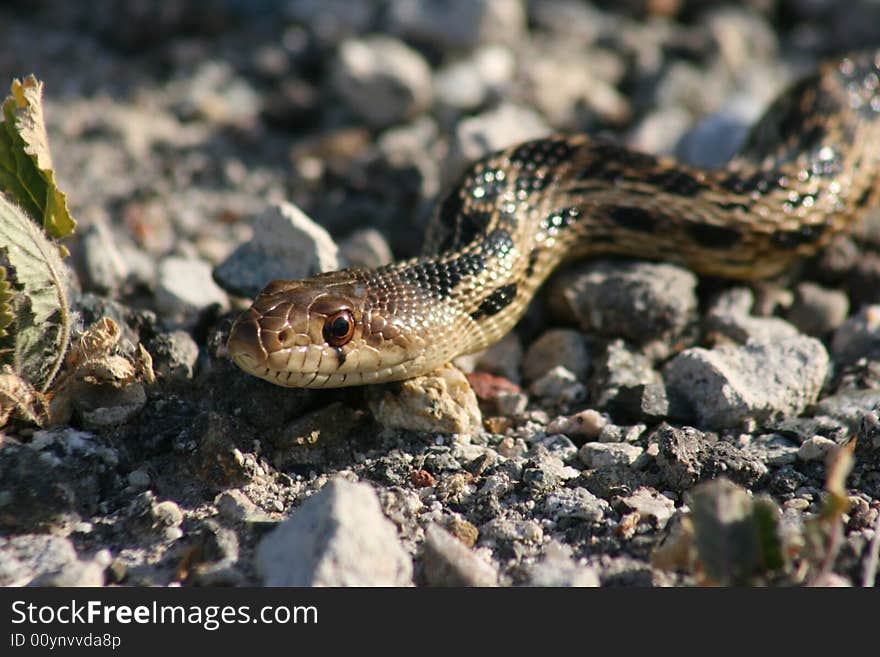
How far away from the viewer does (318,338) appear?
4.71 metres

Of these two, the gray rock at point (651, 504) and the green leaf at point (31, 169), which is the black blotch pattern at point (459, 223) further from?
the green leaf at point (31, 169)

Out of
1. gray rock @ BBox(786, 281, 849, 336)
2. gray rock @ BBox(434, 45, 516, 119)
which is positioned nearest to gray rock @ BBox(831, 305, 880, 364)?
gray rock @ BBox(786, 281, 849, 336)

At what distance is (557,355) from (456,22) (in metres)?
4.30

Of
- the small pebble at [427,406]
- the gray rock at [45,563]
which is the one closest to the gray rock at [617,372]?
the small pebble at [427,406]

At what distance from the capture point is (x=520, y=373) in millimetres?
5621

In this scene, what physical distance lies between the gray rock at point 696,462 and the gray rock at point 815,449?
0.72 feet

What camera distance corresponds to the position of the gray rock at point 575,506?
436cm

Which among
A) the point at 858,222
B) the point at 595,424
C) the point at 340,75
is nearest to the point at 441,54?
the point at 340,75

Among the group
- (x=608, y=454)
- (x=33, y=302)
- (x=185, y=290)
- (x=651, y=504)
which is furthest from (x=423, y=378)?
(x=33, y=302)

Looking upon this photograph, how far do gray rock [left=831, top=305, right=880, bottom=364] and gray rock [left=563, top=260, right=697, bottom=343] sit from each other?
35.5 inches

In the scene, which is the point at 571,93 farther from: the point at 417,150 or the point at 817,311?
the point at 817,311

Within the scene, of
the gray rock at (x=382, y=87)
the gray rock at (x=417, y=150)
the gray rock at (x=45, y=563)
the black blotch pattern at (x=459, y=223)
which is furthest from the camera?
the gray rock at (x=382, y=87)

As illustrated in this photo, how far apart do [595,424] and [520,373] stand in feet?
2.64

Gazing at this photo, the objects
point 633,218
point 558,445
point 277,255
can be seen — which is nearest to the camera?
point 558,445
